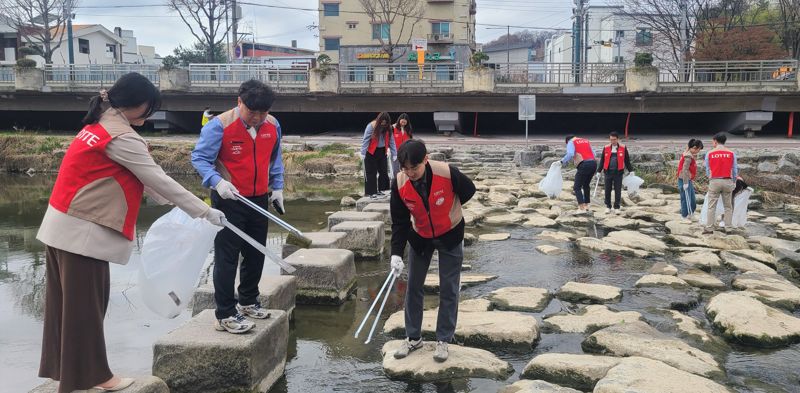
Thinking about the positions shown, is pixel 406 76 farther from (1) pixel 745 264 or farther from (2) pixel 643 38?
(2) pixel 643 38

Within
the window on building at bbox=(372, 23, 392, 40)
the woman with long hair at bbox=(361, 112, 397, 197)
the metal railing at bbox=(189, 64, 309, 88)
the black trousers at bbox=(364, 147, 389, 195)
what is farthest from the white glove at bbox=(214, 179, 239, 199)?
the window on building at bbox=(372, 23, 392, 40)

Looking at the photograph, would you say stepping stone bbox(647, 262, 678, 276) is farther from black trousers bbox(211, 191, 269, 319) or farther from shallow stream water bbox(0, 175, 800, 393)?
black trousers bbox(211, 191, 269, 319)

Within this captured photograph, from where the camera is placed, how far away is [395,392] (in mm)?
3883

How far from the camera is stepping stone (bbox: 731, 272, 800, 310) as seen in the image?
18.5 ft

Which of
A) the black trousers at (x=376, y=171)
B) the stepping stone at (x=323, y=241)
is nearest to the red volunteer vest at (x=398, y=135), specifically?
the black trousers at (x=376, y=171)

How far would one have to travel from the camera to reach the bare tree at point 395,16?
43281 millimetres

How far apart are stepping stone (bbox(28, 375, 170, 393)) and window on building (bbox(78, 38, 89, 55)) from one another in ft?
169

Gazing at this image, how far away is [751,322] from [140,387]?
14.7ft

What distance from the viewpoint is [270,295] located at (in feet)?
15.3

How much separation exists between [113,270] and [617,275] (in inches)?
231

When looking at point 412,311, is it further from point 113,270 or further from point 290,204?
point 290,204

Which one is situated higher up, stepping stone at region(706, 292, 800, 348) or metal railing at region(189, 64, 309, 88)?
metal railing at region(189, 64, 309, 88)

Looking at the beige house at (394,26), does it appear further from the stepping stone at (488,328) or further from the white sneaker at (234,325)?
the white sneaker at (234,325)

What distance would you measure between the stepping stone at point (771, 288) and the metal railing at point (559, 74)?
58.8ft
